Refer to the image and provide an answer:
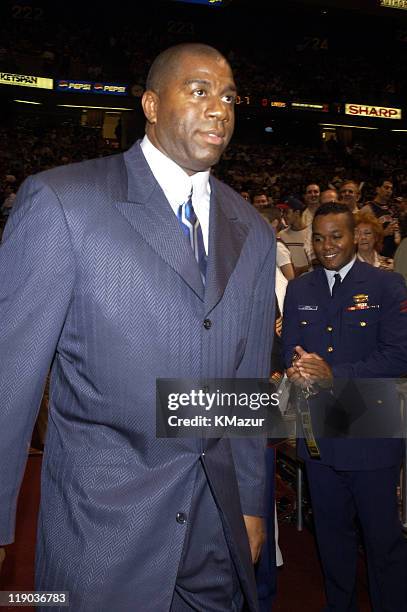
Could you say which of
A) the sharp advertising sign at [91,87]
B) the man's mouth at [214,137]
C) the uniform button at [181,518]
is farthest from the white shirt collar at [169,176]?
the sharp advertising sign at [91,87]

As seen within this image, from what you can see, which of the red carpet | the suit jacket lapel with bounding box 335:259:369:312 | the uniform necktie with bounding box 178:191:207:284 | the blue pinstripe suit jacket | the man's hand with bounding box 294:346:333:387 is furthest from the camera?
the red carpet

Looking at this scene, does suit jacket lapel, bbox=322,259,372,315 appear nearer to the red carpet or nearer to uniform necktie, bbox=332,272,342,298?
uniform necktie, bbox=332,272,342,298

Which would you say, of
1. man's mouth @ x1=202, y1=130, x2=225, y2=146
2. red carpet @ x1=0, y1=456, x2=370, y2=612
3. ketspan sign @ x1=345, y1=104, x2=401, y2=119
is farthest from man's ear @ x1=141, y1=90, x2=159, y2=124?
ketspan sign @ x1=345, y1=104, x2=401, y2=119

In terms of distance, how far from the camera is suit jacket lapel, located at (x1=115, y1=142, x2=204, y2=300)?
1.59m

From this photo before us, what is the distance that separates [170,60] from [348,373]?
1.50 meters

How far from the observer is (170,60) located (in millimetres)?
1764

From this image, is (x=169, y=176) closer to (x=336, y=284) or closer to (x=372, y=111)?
(x=336, y=284)

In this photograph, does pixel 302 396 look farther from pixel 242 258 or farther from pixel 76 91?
pixel 76 91

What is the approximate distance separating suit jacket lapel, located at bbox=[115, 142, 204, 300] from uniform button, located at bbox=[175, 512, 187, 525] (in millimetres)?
498

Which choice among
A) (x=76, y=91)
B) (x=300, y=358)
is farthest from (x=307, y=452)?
(x=76, y=91)

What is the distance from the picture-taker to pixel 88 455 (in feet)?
5.03

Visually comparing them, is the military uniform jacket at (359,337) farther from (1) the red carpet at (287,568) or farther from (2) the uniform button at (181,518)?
(2) the uniform button at (181,518)

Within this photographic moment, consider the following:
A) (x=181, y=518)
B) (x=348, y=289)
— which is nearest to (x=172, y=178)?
(x=181, y=518)

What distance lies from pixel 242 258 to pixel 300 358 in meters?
1.09
